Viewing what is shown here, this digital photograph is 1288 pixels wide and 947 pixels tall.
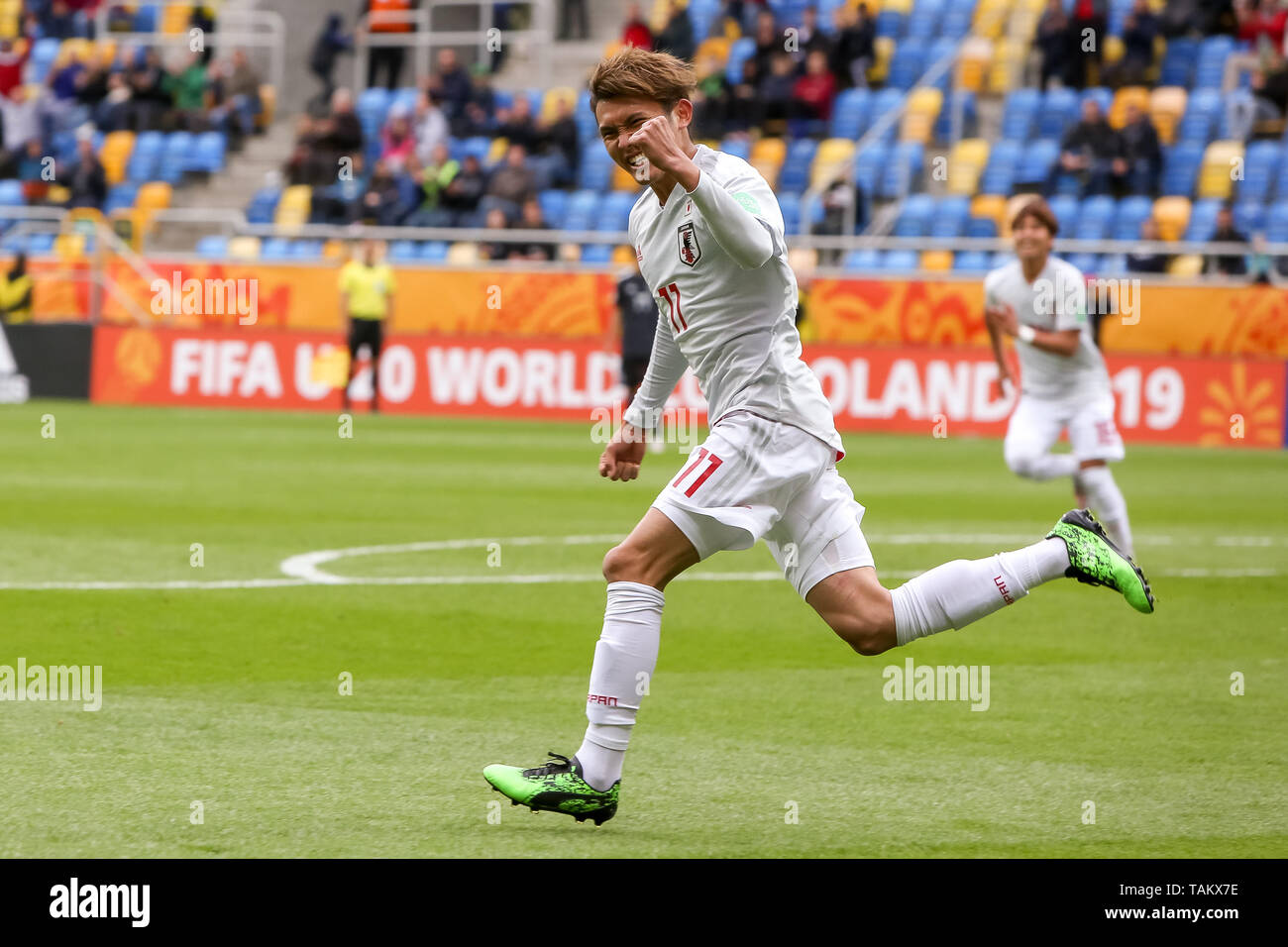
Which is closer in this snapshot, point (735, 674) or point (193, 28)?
point (735, 674)

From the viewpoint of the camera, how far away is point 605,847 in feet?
17.4

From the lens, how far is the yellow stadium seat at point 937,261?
25453 millimetres

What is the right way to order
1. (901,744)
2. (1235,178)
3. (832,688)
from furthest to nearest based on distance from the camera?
1. (1235,178)
2. (832,688)
3. (901,744)

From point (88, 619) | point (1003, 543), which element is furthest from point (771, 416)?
point (1003, 543)

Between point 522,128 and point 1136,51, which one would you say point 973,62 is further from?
point 522,128

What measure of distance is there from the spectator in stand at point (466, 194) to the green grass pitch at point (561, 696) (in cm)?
1345

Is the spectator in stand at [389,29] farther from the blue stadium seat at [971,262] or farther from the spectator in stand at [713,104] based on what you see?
the blue stadium seat at [971,262]

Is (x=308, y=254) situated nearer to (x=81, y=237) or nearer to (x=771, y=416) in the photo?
(x=81, y=237)

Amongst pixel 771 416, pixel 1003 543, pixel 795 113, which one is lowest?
pixel 1003 543

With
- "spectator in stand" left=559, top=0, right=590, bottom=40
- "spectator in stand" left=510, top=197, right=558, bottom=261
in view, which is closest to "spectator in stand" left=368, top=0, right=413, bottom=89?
"spectator in stand" left=559, top=0, right=590, bottom=40

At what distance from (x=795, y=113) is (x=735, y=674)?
2097 centimetres

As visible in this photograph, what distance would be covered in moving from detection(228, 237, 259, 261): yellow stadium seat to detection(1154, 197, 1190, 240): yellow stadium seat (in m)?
12.8

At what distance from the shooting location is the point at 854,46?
28.4 metres

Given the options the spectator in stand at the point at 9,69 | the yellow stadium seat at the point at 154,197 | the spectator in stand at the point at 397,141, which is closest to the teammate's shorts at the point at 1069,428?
the spectator in stand at the point at 397,141
